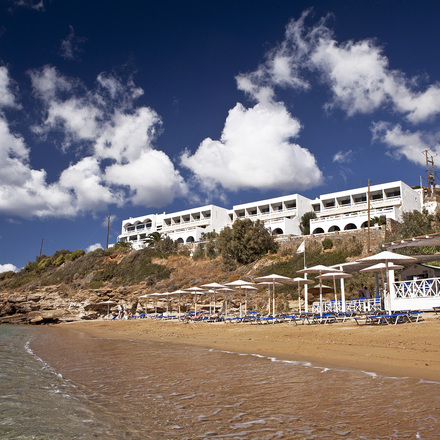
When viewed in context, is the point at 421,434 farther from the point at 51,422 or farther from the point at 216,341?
the point at 216,341

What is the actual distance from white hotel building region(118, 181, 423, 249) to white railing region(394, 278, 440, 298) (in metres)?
25.6

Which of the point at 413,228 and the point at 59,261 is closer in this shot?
the point at 413,228

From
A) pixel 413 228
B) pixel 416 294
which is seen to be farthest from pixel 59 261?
pixel 416 294

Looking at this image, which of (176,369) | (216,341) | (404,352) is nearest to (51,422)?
(176,369)

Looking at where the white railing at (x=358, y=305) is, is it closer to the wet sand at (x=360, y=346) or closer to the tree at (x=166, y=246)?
the wet sand at (x=360, y=346)

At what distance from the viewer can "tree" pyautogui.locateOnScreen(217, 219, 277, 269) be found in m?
36.9

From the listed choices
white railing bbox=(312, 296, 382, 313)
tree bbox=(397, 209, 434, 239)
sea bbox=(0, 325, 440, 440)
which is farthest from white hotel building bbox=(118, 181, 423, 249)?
sea bbox=(0, 325, 440, 440)

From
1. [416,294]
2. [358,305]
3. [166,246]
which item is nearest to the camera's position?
[416,294]

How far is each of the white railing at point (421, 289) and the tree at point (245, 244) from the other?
22277 millimetres

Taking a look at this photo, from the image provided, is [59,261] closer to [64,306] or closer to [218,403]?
[64,306]

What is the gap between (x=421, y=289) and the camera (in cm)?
1419

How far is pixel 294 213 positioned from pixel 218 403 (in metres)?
48.0

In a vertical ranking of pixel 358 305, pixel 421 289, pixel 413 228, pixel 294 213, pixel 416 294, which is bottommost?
pixel 358 305

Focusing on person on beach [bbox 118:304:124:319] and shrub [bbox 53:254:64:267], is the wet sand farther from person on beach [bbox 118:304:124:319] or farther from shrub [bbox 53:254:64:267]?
shrub [bbox 53:254:64:267]
